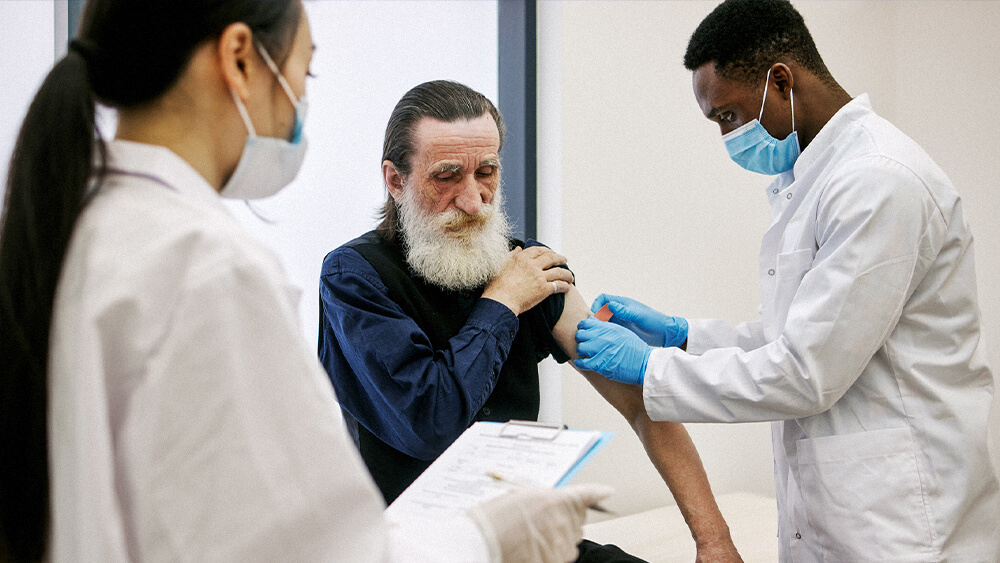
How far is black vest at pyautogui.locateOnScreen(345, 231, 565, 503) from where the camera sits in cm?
149

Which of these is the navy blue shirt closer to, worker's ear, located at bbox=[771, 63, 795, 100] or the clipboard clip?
the clipboard clip

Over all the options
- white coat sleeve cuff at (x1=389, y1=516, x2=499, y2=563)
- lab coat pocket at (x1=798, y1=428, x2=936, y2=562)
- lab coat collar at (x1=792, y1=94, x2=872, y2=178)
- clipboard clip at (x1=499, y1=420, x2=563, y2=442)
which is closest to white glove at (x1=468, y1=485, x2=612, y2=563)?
white coat sleeve cuff at (x1=389, y1=516, x2=499, y2=563)

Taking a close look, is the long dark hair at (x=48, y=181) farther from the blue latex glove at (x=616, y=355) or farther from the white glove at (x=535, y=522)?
the blue latex glove at (x=616, y=355)

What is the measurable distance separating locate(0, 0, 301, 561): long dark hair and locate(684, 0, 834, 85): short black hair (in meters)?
1.24

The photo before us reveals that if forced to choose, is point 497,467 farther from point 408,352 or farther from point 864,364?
point 864,364

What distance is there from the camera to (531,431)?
1.05 meters

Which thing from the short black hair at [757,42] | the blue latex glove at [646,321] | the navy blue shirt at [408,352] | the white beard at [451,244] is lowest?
the blue latex glove at [646,321]

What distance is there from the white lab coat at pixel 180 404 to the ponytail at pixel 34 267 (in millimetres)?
15

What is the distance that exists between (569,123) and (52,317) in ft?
6.63

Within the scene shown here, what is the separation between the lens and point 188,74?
0.68 m

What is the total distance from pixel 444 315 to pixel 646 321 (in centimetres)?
67

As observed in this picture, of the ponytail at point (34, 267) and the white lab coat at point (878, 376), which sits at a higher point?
the ponytail at point (34, 267)

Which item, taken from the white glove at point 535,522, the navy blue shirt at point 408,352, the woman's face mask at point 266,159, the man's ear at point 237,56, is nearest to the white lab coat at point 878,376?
the navy blue shirt at point 408,352

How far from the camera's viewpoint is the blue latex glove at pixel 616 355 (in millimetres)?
1616
